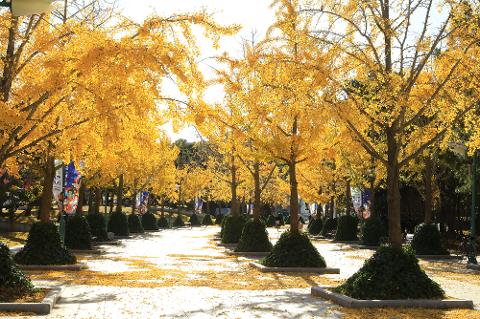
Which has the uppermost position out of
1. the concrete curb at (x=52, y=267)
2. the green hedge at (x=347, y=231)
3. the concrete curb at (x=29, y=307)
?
the green hedge at (x=347, y=231)

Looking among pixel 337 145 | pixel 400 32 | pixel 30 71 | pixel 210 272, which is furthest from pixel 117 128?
pixel 337 145

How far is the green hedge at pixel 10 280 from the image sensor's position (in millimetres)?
9562

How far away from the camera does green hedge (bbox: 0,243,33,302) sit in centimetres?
956

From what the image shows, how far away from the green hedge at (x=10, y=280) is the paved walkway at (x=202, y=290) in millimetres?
684

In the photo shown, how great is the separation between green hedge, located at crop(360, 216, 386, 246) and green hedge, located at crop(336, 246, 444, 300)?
17569 mm

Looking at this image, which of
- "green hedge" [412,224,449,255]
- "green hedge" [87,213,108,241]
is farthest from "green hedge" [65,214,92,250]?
"green hedge" [412,224,449,255]

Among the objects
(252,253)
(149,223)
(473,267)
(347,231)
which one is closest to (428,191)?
(473,267)

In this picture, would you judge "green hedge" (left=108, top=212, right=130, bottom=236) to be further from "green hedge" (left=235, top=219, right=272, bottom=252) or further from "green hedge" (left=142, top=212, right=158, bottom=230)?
"green hedge" (left=235, top=219, right=272, bottom=252)

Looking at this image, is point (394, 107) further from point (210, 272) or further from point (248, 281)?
point (210, 272)

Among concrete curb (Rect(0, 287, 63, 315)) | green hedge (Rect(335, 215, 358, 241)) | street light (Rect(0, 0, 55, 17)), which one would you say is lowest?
concrete curb (Rect(0, 287, 63, 315))

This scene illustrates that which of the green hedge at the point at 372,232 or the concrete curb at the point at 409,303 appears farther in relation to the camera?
the green hedge at the point at 372,232

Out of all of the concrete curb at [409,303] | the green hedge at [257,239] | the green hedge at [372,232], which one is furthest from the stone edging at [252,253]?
the concrete curb at [409,303]

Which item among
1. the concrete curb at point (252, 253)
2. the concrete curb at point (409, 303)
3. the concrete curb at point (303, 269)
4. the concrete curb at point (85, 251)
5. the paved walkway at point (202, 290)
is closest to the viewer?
the paved walkway at point (202, 290)

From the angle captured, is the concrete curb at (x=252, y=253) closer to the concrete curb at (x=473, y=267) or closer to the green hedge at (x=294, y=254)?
the green hedge at (x=294, y=254)
